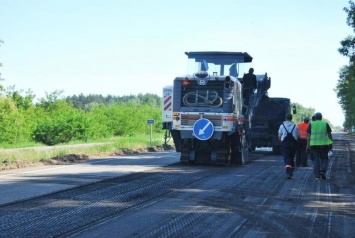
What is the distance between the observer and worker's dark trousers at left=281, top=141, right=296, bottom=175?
14953 millimetres

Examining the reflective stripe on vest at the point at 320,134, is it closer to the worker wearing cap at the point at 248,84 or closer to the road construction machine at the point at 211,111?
the road construction machine at the point at 211,111

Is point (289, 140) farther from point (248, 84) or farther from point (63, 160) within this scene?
point (63, 160)

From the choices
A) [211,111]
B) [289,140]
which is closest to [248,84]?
[211,111]

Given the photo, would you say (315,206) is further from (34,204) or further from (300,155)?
(300,155)

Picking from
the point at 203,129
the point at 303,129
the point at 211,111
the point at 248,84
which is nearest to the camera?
the point at 203,129

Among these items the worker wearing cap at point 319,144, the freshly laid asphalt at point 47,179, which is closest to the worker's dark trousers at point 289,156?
the worker wearing cap at point 319,144

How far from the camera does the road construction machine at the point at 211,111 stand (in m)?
18.6

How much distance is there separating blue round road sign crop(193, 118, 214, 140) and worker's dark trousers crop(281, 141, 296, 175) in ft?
11.2

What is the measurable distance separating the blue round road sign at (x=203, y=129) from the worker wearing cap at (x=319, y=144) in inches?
160

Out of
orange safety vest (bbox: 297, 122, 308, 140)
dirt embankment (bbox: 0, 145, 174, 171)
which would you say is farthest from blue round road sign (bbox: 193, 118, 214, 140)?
dirt embankment (bbox: 0, 145, 174, 171)

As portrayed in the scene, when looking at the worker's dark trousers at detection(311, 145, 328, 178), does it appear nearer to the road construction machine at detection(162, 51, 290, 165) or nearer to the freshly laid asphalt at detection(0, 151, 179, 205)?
the road construction machine at detection(162, 51, 290, 165)

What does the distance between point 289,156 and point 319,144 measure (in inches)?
35.5

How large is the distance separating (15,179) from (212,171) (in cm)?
604

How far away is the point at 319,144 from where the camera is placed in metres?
15.1
